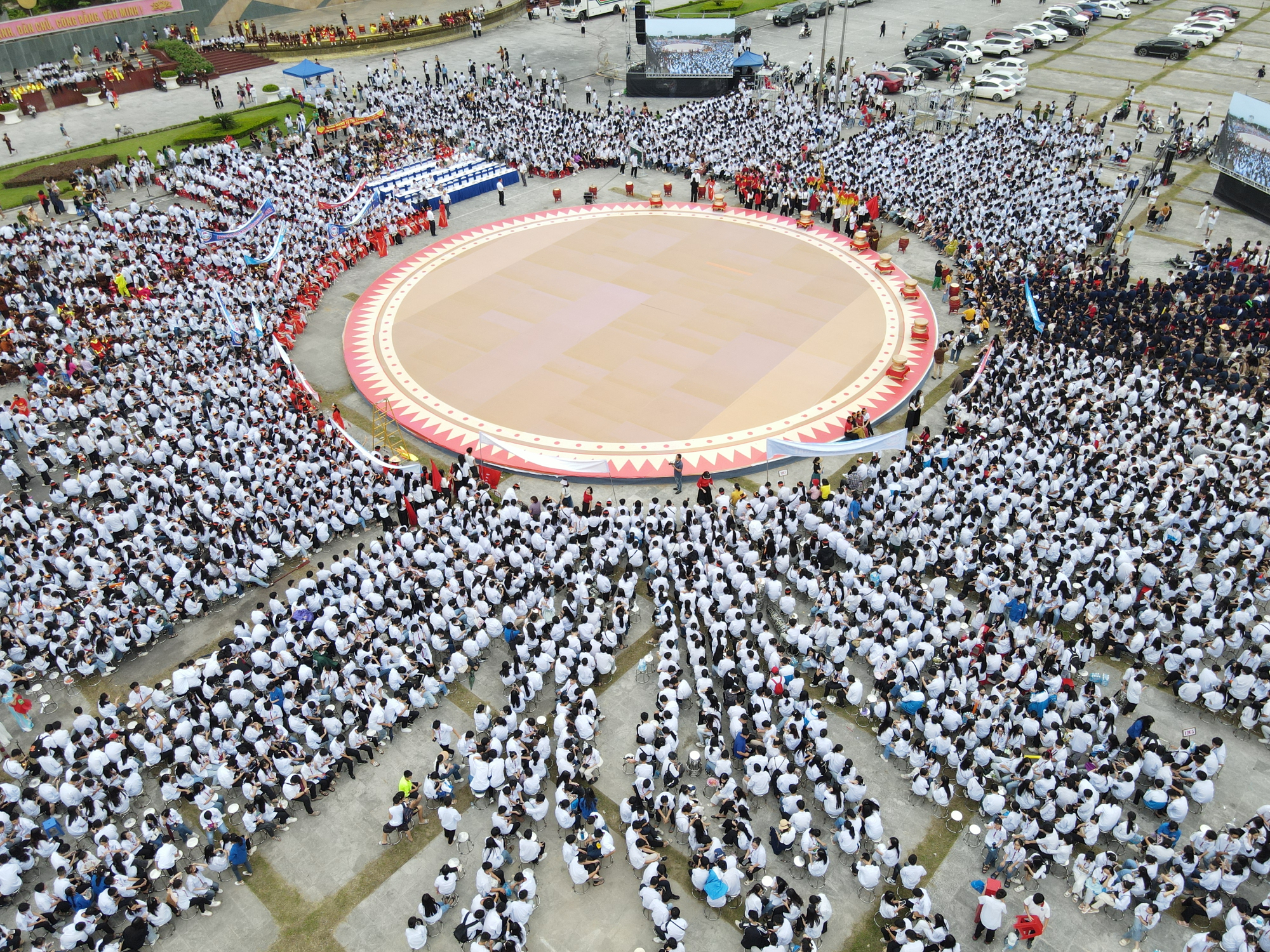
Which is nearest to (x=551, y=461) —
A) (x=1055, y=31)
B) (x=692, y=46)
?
(x=692, y=46)

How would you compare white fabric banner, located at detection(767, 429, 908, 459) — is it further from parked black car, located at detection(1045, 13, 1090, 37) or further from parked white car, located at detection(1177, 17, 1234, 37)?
A: parked white car, located at detection(1177, 17, 1234, 37)

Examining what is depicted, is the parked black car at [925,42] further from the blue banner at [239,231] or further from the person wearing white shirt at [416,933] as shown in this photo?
the person wearing white shirt at [416,933]

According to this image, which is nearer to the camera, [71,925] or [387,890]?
[71,925]

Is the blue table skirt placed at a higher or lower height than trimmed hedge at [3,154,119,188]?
lower

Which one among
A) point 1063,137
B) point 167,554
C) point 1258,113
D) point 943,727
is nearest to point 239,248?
point 167,554

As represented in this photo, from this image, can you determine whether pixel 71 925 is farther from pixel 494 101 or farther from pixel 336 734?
pixel 494 101

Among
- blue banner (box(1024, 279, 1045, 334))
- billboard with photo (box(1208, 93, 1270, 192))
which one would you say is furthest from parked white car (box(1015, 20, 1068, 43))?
blue banner (box(1024, 279, 1045, 334))

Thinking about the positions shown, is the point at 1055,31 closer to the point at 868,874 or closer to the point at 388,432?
the point at 388,432
